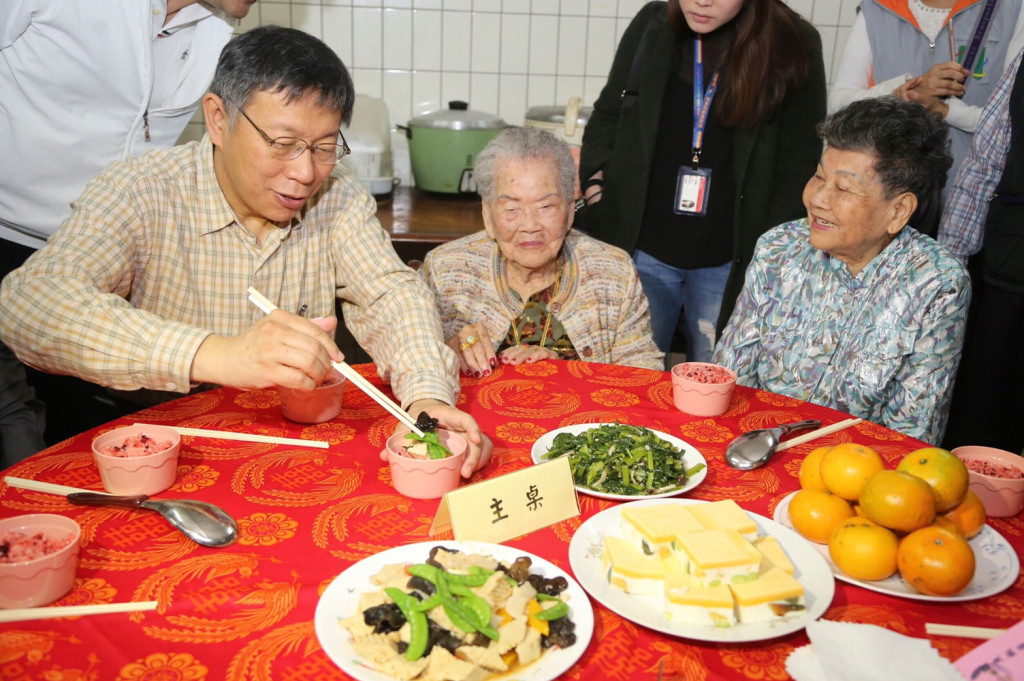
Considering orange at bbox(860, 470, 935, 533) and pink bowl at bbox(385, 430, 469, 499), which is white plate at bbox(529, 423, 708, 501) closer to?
pink bowl at bbox(385, 430, 469, 499)

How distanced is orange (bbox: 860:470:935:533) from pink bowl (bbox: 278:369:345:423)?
1.03m

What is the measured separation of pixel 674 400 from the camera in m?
1.92

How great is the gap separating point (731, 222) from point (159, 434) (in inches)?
91.9

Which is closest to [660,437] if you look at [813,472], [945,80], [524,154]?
[813,472]

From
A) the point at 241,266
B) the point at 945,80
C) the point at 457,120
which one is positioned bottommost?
the point at 241,266

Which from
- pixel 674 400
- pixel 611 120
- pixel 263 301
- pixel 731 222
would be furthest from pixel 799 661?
pixel 611 120

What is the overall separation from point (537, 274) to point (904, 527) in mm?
1639

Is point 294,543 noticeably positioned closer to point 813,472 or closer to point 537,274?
point 813,472

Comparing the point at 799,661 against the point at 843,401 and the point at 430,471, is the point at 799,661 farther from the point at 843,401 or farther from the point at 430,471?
the point at 843,401

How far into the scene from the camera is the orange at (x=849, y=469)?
1.28m

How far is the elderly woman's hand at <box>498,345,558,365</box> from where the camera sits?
86.4 inches

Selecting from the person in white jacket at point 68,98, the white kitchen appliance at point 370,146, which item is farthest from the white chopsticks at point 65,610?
the white kitchen appliance at point 370,146

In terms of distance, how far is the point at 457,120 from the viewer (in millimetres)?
3918

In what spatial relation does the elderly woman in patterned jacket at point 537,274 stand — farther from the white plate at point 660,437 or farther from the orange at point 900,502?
the orange at point 900,502
